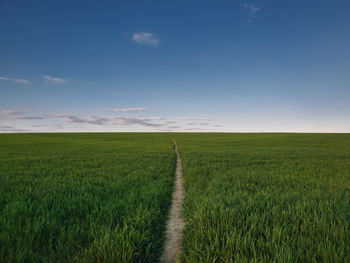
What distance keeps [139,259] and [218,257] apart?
52.8 inches

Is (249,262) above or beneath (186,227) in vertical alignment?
above

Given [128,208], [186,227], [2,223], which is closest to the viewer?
[2,223]

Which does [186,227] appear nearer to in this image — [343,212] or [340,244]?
[340,244]

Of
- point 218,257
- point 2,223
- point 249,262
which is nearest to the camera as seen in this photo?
point 249,262

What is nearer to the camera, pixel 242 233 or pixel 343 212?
pixel 242 233

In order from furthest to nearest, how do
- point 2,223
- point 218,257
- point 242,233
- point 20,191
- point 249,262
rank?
point 20,191 → point 2,223 → point 242,233 → point 218,257 → point 249,262

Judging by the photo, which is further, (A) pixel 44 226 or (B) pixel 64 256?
(A) pixel 44 226

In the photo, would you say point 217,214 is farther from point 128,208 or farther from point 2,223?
point 2,223

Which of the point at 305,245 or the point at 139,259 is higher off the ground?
the point at 305,245

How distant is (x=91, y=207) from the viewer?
4.61 meters

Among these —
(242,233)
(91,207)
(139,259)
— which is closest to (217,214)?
(242,233)

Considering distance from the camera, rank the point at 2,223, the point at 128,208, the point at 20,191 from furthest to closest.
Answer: the point at 20,191
the point at 128,208
the point at 2,223

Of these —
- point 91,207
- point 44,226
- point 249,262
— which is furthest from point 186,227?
point 44,226

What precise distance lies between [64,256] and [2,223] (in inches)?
79.4
